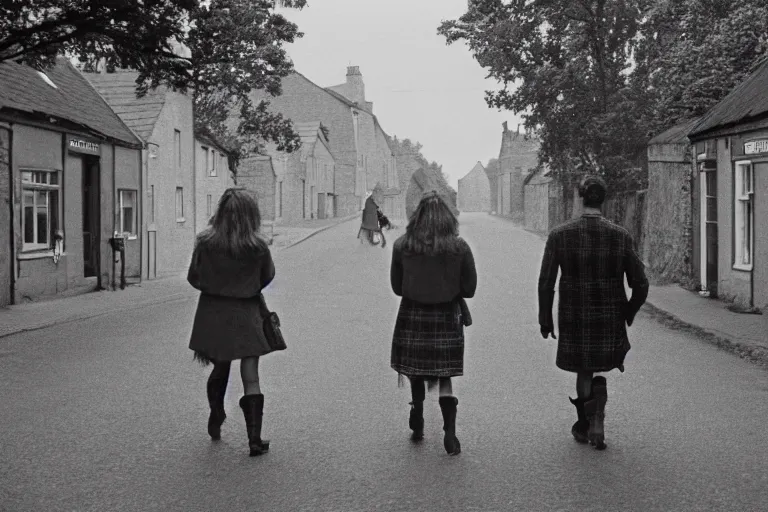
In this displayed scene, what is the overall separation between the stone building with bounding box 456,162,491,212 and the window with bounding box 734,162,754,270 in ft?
420

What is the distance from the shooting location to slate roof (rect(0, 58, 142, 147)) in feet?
56.9

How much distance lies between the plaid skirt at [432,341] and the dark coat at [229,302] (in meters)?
0.92

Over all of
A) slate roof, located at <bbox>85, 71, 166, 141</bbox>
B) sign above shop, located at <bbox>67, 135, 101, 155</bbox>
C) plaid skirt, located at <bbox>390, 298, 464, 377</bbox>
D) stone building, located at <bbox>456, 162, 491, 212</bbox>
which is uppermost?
stone building, located at <bbox>456, 162, 491, 212</bbox>

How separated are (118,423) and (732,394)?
16.3ft

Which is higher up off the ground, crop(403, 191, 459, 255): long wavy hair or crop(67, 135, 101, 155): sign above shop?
crop(67, 135, 101, 155): sign above shop

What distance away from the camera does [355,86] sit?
92500mm

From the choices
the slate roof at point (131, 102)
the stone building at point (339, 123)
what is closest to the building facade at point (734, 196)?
the slate roof at point (131, 102)

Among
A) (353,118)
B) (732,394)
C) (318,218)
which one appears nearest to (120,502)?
(732,394)

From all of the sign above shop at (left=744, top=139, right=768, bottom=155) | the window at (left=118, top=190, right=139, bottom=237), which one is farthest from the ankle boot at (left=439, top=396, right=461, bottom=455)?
the window at (left=118, top=190, right=139, bottom=237)

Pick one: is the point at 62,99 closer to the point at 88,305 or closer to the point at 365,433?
the point at 88,305

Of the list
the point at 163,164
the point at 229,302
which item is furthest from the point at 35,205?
the point at 229,302

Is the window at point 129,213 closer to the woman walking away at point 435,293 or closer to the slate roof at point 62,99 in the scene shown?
the slate roof at point 62,99

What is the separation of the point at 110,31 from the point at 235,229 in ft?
20.6

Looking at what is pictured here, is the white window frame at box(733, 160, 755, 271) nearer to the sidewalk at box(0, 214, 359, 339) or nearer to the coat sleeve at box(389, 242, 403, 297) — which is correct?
the sidewalk at box(0, 214, 359, 339)
